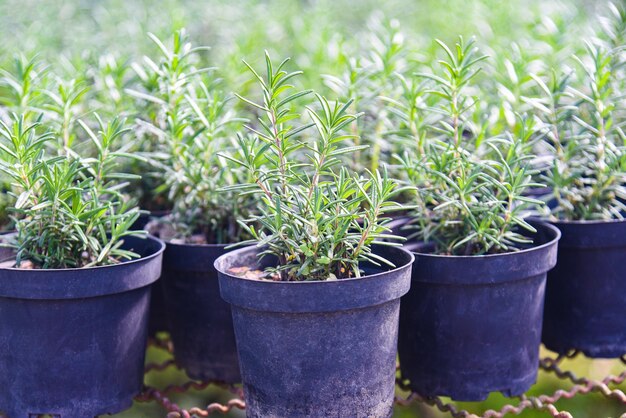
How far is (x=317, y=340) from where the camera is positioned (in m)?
1.40

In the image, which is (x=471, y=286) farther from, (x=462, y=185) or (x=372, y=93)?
(x=372, y=93)

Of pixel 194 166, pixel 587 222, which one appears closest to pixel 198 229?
pixel 194 166

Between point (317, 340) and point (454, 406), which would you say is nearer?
point (317, 340)

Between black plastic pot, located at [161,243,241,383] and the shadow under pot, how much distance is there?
0.42 metres

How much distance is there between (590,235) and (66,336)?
118 centimetres

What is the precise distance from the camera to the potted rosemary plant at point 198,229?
1764mm

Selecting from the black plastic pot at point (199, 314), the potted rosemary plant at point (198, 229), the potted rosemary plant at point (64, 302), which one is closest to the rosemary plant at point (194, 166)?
the potted rosemary plant at point (198, 229)

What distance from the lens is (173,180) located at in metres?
1.88

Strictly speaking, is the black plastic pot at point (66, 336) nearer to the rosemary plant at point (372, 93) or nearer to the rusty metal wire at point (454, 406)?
the rusty metal wire at point (454, 406)

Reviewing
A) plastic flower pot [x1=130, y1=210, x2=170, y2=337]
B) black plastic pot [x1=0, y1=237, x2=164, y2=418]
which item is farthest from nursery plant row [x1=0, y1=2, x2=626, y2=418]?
plastic flower pot [x1=130, y1=210, x2=170, y2=337]

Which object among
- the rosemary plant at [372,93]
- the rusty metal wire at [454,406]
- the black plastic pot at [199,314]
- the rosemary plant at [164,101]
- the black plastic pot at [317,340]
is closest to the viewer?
the black plastic pot at [317,340]

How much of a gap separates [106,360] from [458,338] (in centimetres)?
73

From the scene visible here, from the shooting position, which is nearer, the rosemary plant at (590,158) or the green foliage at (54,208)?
the green foliage at (54,208)

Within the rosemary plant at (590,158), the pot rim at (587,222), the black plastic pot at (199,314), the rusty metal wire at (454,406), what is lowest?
the rusty metal wire at (454,406)
